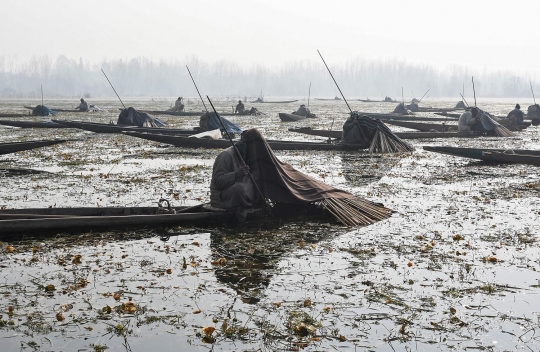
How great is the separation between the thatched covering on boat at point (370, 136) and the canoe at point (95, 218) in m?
10.0

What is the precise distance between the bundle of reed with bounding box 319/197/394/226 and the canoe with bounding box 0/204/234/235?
143cm

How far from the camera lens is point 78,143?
20.5 m

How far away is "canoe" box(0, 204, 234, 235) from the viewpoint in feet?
24.0

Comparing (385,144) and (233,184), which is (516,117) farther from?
(233,184)

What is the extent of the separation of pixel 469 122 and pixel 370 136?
5823 millimetres

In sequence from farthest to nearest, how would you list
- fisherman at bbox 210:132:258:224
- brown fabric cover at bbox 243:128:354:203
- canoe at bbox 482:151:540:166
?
canoe at bbox 482:151:540:166, brown fabric cover at bbox 243:128:354:203, fisherman at bbox 210:132:258:224

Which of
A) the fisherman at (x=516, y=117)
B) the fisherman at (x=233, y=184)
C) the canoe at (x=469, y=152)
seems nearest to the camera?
the fisherman at (x=233, y=184)

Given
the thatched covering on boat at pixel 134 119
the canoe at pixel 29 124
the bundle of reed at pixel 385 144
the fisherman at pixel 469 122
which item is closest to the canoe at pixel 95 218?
the bundle of reed at pixel 385 144

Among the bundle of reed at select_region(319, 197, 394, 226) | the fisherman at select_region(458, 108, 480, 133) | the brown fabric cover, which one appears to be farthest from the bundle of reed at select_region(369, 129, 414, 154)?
the brown fabric cover

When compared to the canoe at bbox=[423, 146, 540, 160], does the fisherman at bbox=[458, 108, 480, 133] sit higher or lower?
higher

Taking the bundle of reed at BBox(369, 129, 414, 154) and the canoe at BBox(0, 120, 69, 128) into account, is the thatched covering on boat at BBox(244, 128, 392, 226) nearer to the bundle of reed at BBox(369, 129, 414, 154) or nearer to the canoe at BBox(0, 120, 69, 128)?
the bundle of reed at BBox(369, 129, 414, 154)

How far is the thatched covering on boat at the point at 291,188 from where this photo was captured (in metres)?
8.48

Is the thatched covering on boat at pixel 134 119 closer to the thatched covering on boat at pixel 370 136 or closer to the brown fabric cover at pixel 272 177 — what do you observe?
the thatched covering on boat at pixel 370 136

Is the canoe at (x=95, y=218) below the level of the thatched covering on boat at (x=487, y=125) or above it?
below
